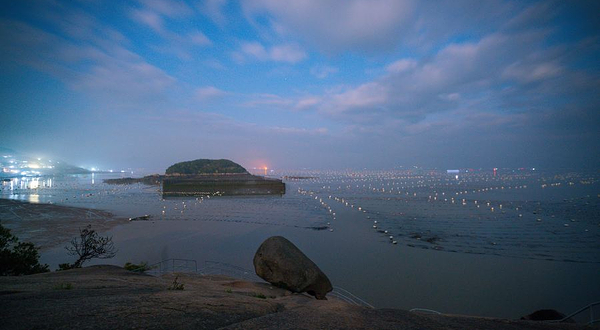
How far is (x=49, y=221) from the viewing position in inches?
1550

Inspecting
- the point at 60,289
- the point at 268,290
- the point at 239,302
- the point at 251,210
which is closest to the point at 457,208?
the point at 251,210

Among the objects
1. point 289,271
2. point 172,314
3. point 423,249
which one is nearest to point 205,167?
point 423,249

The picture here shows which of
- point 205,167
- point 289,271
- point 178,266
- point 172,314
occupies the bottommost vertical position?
point 178,266

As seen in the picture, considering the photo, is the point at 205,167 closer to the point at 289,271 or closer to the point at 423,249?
the point at 423,249

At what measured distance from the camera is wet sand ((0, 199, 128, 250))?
30781mm

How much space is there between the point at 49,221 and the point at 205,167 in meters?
151

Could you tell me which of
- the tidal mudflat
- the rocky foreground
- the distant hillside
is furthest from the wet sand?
the distant hillside

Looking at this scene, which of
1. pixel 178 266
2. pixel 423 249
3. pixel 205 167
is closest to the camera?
pixel 178 266

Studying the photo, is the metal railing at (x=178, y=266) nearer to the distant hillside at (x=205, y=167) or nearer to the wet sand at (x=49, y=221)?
the wet sand at (x=49, y=221)

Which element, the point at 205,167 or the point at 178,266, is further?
the point at 205,167

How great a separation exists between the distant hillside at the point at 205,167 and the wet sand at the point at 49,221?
413 ft

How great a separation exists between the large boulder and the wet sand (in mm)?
26657

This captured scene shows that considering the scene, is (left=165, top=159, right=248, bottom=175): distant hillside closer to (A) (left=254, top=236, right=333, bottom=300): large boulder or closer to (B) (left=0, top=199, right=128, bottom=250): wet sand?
(B) (left=0, top=199, right=128, bottom=250): wet sand

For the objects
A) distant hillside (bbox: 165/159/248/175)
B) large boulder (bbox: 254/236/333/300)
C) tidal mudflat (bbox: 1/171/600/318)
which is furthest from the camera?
distant hillside (bbox: 165/159/248/175)
